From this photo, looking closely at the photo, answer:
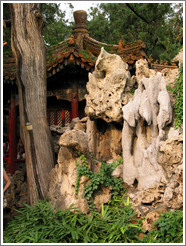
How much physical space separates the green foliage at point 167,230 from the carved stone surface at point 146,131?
2.70ft

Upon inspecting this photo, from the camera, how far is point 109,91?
6012 mm

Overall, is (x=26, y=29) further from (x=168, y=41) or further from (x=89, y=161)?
(x=168, y=41)

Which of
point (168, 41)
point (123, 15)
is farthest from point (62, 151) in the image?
point (123, 15)

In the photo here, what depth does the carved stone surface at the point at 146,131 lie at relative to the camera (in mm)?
5066

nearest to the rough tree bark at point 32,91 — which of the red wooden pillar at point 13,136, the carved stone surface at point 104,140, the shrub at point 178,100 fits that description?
the carved stone surface at point 104,140

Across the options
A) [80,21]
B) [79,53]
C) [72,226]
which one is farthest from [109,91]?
[80,21]

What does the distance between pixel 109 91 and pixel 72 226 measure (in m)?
2.91

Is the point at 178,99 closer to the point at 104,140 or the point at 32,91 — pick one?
the point at 104,140

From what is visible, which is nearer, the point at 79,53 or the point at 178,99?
the point at 178,99

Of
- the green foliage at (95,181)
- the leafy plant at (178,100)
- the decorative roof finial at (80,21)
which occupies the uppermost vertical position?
the decorative roof finial at (80,21)

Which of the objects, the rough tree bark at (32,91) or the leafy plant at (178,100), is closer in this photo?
the leafy plant at (178,100)

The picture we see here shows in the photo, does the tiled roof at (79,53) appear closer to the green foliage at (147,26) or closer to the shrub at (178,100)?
the shrub at (178,100)

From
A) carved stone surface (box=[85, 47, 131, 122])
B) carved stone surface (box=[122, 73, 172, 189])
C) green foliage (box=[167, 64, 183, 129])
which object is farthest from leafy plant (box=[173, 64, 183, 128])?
carved stone surface (box=[85, 47, 131, 122])

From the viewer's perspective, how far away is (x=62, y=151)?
528 cm
